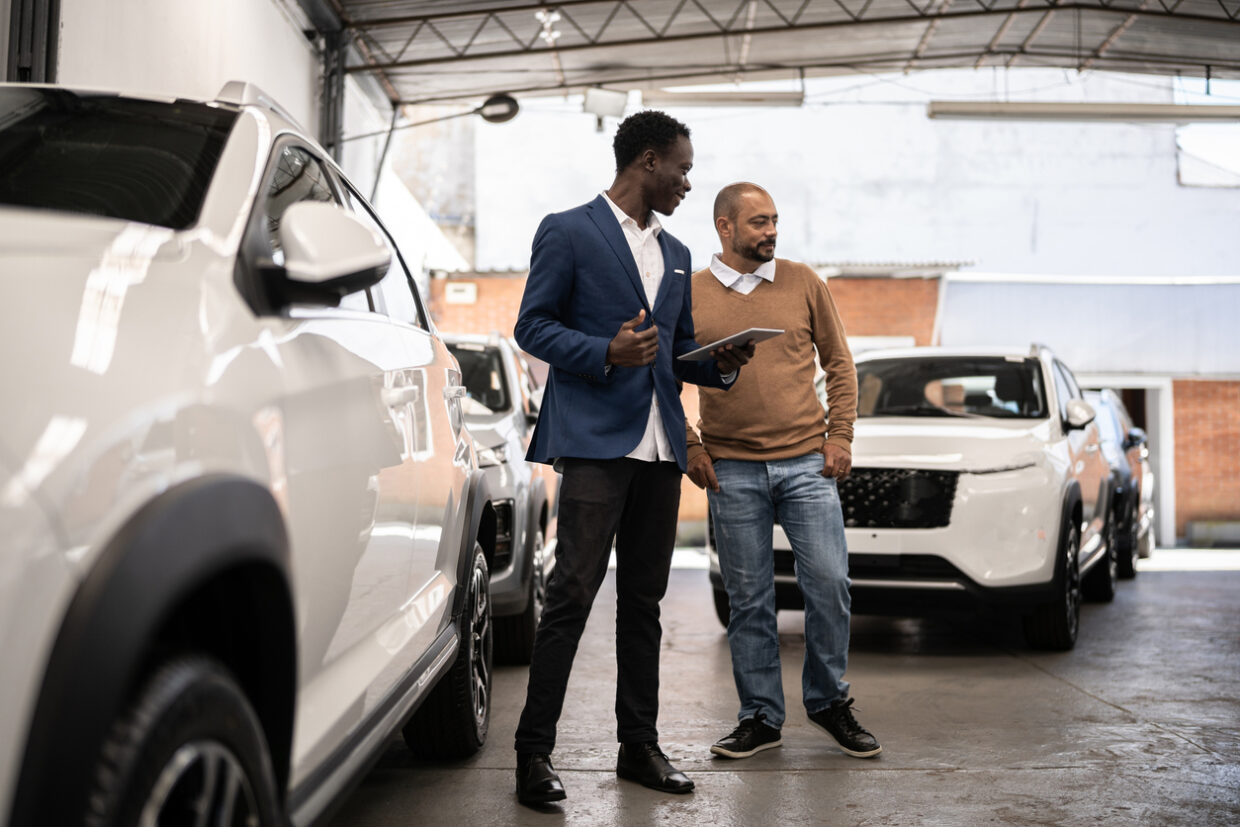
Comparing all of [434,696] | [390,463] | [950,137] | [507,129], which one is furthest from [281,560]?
[950,137]

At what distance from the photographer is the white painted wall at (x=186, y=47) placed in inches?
280

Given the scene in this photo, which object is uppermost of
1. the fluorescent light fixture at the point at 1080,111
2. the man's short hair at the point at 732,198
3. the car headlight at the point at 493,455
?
the fluorescent light fixture at the point at 1080,111

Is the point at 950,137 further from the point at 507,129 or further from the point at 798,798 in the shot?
the point at 798,798

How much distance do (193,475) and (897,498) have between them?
5.42 m

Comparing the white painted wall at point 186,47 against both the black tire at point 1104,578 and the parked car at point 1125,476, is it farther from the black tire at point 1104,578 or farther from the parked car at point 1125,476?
the black tire at point 1104,578

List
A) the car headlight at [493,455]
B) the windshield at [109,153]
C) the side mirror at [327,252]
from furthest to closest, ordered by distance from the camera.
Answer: the car headlight at [493,455] → the windshield at [109,153] → the side mirror at [327,252]

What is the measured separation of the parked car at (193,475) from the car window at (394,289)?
0.24 m

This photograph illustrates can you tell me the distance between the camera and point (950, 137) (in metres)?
23.2

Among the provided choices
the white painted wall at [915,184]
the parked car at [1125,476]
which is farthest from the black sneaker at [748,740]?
the white painted wall at [915,184]

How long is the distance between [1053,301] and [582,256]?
16.5 m

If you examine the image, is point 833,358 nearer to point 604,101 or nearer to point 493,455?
point 493,455

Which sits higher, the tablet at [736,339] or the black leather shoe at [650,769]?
the tablet at [736,339]

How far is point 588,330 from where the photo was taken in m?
3.81

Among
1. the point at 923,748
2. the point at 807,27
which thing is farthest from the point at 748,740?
the point at 807,27
